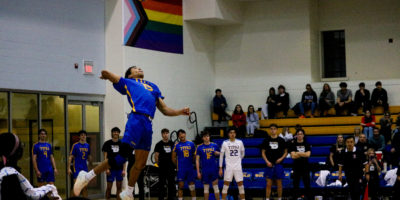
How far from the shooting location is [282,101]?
21594 mm

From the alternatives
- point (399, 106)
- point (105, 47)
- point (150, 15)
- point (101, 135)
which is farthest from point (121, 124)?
point (399, 106)

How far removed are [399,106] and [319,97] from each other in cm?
282

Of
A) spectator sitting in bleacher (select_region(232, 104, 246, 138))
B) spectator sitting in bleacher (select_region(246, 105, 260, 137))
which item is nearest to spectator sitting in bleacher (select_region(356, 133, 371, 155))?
spectator sitting in bleacher (select_region(246, 105, 260, 137))

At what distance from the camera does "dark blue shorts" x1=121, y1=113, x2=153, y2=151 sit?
25.1 feet

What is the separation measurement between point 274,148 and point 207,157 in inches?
69.7

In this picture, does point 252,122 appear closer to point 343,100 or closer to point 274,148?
point 343,100

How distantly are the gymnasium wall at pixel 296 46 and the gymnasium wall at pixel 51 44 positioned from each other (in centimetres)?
662

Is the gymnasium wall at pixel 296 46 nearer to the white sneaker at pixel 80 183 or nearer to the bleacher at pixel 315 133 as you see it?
the bleacher at pixel 315 133

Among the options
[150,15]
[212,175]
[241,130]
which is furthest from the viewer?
[241,130]

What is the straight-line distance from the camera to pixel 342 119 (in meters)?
20.4

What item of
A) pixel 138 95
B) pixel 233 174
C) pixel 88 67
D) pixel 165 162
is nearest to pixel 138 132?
pixel 138 95

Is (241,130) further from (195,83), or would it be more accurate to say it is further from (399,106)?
(399,106)

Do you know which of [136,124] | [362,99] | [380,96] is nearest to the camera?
[136,124]

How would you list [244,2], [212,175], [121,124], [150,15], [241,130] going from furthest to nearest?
[244,2] < [241,130] < [150,15] < [121,124] < [212,175]
